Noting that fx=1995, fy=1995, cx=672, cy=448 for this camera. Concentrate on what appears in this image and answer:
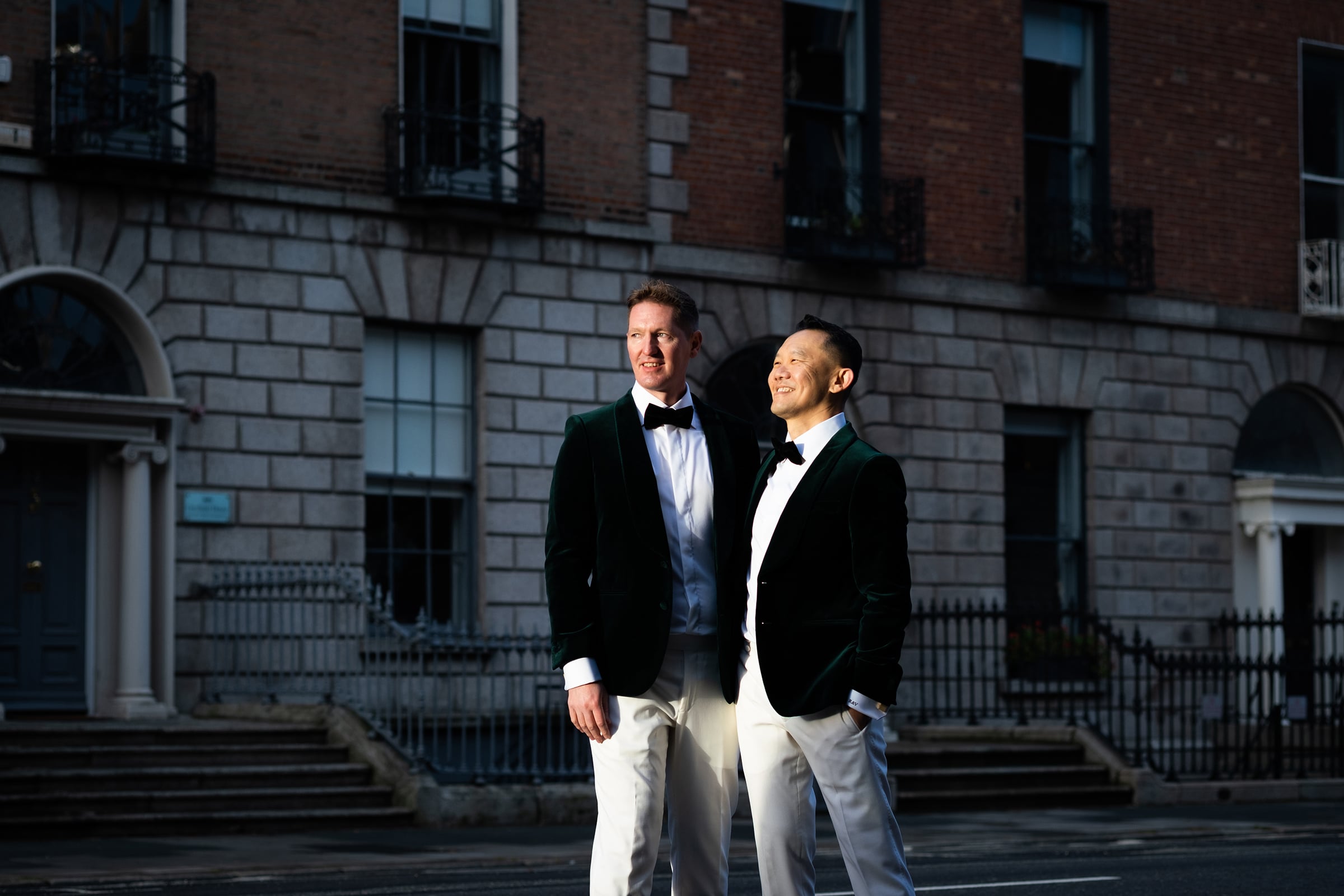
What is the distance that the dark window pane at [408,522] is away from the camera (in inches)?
714

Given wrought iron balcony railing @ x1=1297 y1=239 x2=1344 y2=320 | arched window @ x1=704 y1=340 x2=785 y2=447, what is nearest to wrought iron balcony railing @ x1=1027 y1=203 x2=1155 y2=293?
wrought iron balcony railing @ x1=1297 y1=239 x2=1344 y2=320

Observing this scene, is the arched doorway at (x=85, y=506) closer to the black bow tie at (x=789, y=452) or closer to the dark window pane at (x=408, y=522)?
the dark window pane at (x=408, y=522)

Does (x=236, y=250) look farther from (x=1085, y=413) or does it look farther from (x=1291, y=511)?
(x=1291, y=511)

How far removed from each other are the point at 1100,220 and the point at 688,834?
16.9 m

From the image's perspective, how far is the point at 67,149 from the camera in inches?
632

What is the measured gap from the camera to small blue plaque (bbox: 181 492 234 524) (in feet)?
54.4

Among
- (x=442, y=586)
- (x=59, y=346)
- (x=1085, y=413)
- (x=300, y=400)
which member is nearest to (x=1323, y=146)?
(x=1085, y=413)

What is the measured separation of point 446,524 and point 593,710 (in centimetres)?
1292

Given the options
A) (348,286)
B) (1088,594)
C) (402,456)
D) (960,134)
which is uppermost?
(960,134)

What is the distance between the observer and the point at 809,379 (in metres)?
5.88

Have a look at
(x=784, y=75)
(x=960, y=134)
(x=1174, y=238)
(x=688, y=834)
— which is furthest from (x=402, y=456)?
(x=688, y=834)

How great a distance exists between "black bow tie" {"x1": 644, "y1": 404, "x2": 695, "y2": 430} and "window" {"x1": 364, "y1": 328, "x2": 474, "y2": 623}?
12226 millimetres

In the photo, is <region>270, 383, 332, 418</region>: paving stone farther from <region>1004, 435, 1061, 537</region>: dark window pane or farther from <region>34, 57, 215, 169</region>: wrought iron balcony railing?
<region>1004, 435, 1061, 537</region>: dark window pane

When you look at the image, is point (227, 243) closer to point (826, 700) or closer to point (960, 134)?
point (960, 134)
